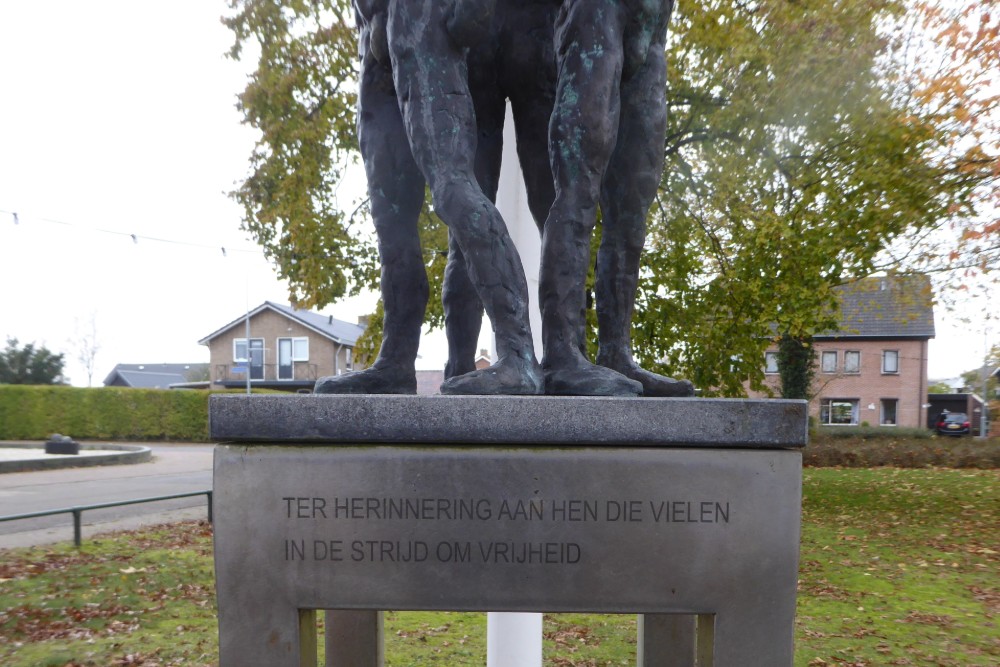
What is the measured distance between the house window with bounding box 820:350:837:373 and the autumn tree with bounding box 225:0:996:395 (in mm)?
36065

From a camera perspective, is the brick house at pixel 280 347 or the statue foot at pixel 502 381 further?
the brick house at pixel 280 347

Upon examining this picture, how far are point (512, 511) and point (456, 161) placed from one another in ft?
3.95

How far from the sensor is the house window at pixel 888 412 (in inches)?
1956

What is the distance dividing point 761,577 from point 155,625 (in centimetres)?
650

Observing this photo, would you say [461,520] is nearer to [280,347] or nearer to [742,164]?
[742,164]

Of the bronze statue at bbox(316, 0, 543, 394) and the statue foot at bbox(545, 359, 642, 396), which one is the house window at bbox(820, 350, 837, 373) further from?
the bronze statue at bbox(316, 0, 543, 394)

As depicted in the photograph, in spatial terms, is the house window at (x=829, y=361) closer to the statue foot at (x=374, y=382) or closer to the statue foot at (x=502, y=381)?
the statue foot at (x=374, y=382)

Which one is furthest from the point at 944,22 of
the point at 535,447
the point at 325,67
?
the point at 535,447

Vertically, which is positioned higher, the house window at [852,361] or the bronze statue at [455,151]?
the house window at [852,361]

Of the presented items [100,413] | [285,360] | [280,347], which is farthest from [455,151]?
[280,347]

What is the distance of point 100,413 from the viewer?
39156mm

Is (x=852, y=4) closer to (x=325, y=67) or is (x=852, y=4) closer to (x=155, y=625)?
(x=325, y=67)

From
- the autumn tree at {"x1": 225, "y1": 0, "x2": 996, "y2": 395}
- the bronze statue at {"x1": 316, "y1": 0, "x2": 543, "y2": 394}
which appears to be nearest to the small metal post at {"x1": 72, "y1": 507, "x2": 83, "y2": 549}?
the autumn tree at {"x1": 225, "y1": 0, "x2": 996, "y2": 395}

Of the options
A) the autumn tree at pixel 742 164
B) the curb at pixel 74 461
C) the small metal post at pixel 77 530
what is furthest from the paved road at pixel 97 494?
the autumn tree at pixel 742 164
